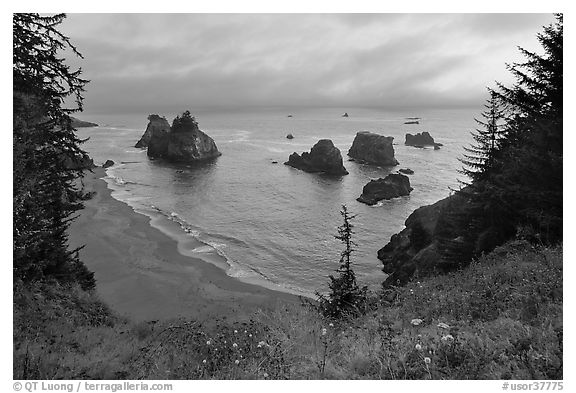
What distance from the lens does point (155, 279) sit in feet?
91.7

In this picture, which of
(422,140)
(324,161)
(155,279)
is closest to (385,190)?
(324,161)

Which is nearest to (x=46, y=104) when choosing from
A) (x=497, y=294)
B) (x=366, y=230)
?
(x=497, y=294)

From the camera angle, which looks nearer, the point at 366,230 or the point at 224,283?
the point at 224,283

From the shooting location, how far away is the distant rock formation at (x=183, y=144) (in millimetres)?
92875

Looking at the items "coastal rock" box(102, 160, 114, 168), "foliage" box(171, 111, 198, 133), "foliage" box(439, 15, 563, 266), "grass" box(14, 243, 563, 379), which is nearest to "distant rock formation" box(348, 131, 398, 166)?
"foliage" box(171, 111, 198, 133)

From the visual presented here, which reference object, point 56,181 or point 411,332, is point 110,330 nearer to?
point 56,181

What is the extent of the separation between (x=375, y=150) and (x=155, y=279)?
235 ft

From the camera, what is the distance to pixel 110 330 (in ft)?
32.1

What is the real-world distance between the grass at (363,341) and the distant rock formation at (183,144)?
85735 mm

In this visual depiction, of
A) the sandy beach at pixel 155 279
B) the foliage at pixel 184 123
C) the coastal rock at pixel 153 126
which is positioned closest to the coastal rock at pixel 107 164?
the foliage at pixel 184 123

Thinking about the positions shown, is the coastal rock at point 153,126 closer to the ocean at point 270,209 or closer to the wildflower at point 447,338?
the ocean at point 270,209

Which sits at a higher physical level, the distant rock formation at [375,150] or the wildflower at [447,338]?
the distant rock formation at [375,150]
